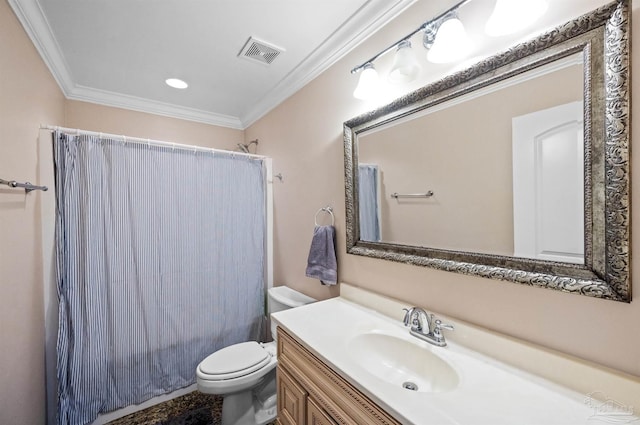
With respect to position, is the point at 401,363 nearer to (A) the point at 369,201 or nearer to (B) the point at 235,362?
(A) the point at 369,201

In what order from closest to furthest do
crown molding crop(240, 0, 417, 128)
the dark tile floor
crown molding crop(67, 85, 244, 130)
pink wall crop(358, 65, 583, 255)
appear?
pink wall crop(358, 65, 583, 255), crown molding crop(240, 0, 417, 128), the dark tile floor, crown molding crop(67, 85, 244, 130)

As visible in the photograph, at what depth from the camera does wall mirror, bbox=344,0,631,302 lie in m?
0.71

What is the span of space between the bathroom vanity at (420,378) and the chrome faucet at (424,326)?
0.02m

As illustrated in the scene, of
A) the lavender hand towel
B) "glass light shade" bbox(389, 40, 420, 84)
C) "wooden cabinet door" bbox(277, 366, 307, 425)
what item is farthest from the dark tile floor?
"glass light shade" bbox(389, 40, 420, 84)

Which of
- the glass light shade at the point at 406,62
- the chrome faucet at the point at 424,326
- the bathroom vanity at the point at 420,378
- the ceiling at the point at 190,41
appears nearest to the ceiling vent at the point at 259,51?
the ceiling at the point at 190,41

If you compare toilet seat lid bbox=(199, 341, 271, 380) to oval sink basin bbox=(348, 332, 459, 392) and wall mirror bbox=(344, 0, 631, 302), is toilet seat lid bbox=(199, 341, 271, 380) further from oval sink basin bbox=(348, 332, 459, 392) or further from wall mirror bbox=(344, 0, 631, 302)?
wall mirror bbox=(344, 0, 631, 302)

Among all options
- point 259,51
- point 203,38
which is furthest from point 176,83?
point 259,51

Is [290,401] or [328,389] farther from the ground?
[328,389]

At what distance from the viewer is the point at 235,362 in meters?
1.59

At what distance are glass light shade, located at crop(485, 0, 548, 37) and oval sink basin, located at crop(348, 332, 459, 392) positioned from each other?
3.80 feet

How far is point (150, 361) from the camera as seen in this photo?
181 cm

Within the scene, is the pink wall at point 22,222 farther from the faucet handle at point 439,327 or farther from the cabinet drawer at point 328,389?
the faucet handle at point 439,327

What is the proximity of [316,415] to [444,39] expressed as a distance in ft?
5.03

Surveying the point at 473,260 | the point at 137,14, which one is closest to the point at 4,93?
the point at 137,14
